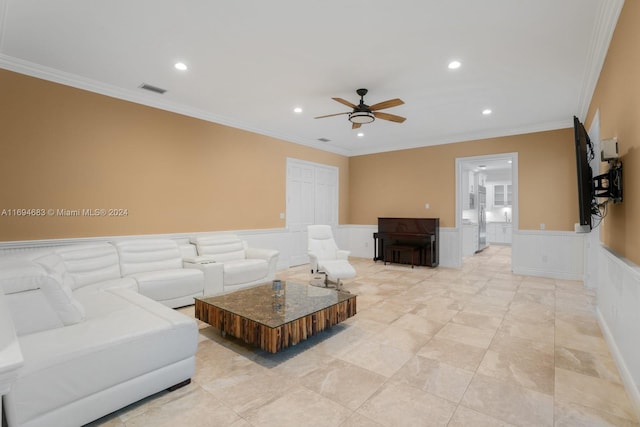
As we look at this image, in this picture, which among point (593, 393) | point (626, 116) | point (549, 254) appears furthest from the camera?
point (549, 254)

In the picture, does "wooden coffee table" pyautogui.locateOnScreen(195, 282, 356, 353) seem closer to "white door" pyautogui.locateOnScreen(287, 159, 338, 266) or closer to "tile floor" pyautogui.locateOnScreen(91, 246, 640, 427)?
"tile floor" pyautogui.locateOnScreen(91, 246, 640, 427)

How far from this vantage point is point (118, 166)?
14.0 feet

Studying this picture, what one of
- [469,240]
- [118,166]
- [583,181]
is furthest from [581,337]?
[469,240]

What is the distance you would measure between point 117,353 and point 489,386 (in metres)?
2.46

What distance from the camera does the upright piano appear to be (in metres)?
6.64

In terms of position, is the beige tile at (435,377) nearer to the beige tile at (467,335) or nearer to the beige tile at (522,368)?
the beige tile at (522,368)

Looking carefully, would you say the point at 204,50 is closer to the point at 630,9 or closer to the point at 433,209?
the point at 630,9

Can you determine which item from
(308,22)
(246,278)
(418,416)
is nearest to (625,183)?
(418,416)

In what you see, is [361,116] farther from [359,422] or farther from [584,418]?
[584,418]

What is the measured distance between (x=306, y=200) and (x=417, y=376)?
5193 mm

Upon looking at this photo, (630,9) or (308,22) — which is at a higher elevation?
(308,22)

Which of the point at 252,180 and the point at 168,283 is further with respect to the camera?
the point at 252,180

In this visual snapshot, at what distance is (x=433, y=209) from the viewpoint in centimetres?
700

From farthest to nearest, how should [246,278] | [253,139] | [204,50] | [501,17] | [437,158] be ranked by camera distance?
[437,158] → [253,139] → [246,278] → [204,50] → [501,17]
